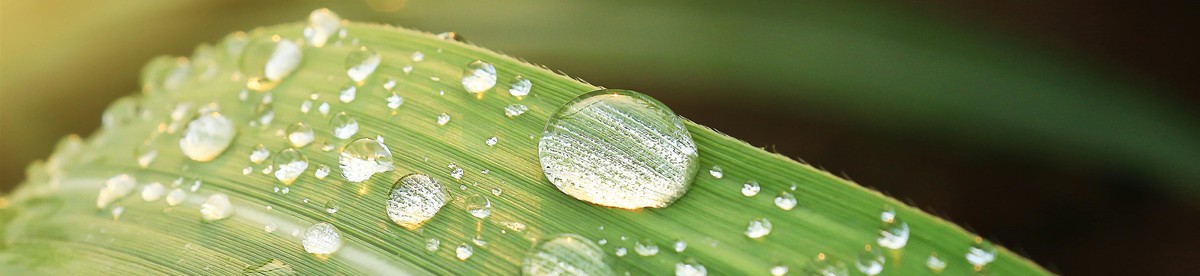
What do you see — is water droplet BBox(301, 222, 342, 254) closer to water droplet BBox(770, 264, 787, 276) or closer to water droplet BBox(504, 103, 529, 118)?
water droplet BBox(504, 103, 529, 118)

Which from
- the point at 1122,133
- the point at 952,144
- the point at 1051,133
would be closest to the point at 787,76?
the point at 952,144

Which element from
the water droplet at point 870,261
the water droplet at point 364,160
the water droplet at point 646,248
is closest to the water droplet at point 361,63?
the water droplet at point 364,160

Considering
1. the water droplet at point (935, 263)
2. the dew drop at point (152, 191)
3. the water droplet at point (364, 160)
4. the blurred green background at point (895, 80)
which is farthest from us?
the blurred green background at point (895, 80)

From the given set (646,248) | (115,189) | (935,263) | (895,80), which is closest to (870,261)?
(935,263)

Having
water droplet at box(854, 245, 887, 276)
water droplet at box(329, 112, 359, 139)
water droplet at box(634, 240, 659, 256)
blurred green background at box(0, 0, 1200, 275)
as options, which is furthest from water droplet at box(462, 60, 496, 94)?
blurred green background at box(0, 0, 1200, 275)

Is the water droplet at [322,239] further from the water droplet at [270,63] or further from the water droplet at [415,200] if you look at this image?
the water droplet at [270,63]

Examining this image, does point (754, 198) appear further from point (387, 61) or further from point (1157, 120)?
point (1157, 120)

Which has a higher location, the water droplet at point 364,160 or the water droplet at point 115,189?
the water droplet at point 364,160
